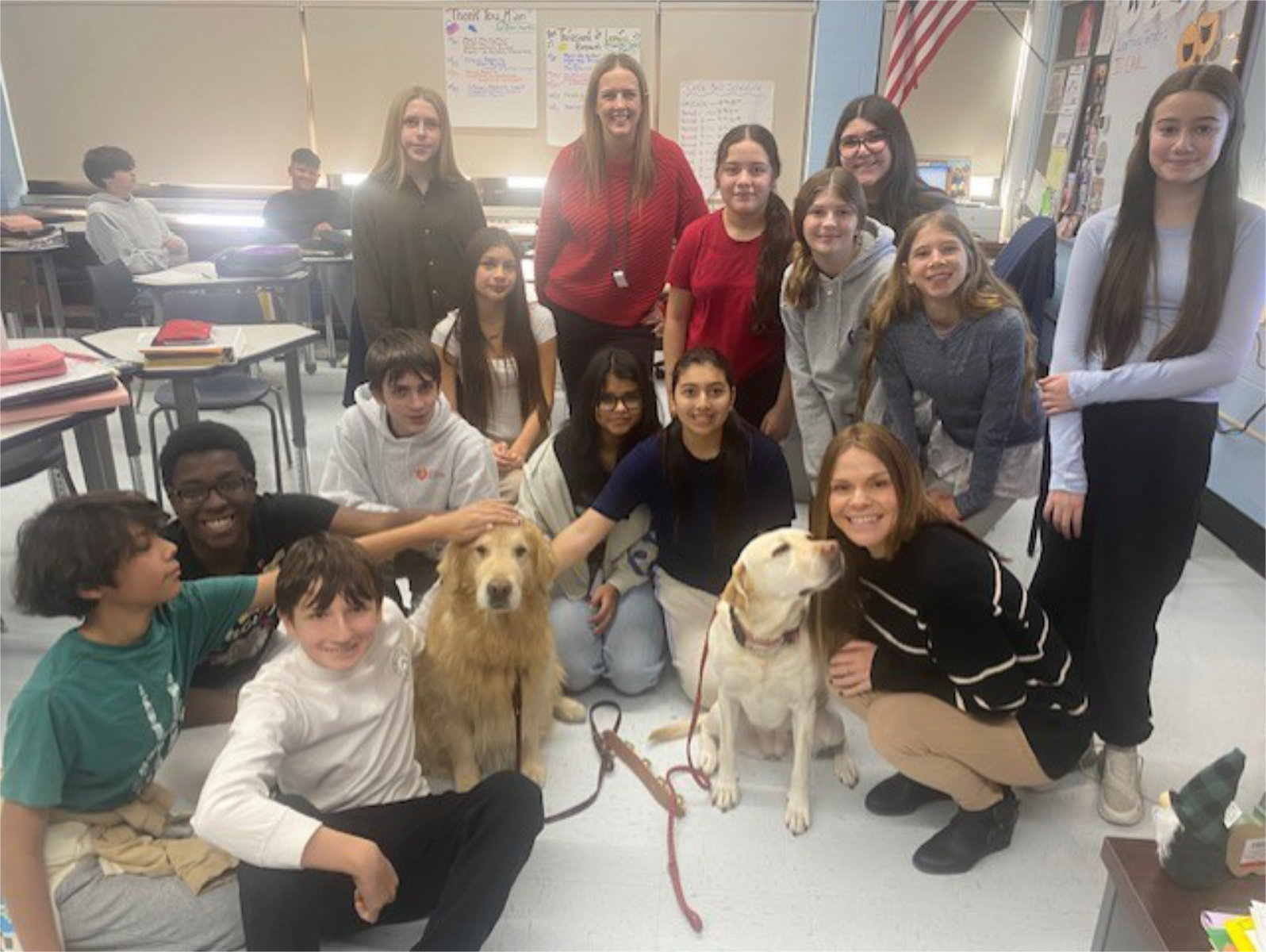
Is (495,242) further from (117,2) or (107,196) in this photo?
(117,2)

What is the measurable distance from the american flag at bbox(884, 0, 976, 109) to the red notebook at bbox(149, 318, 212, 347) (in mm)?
4010

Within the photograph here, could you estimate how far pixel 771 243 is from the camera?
271cm

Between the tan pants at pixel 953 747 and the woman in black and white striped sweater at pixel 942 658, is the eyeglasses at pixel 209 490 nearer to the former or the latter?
the woman in black and white striped sweater at pixel 942 658

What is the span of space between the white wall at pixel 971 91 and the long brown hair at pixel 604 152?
11.5ft

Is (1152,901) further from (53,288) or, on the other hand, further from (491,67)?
(53,288)

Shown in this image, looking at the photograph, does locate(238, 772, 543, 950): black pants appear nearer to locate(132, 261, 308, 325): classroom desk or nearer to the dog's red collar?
the dog's red collar

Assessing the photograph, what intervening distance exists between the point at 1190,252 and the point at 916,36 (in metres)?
4.03

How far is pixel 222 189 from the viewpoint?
22.0 ft

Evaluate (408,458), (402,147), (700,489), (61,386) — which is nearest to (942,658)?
(700,489)

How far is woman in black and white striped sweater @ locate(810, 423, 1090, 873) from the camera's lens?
179cm

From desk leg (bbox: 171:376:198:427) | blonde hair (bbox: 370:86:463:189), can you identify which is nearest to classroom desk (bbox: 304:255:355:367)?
desk leg (bbox: 171:376:198:427)

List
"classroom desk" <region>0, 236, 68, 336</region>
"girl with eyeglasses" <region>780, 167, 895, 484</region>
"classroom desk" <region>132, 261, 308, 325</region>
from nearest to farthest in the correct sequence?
1. "girl with eyeglasses" <region>780, 167, 895, 484</region>
2. "classroom desk" <region>132, 261, 308, 325</region>
3. "classroom desk" <region>0, 236, 68, 336</region>

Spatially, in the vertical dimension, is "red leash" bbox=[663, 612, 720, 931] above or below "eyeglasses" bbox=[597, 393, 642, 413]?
below

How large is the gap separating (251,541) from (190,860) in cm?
74
